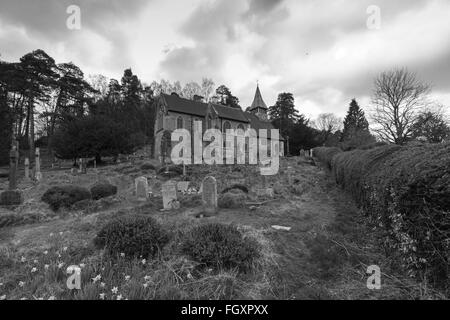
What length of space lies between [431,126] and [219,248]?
1172 inches

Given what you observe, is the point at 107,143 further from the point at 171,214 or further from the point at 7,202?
the point at 171,214

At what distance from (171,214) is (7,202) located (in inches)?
283

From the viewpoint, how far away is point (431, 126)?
23891mm

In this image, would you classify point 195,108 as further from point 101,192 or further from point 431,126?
point 431,126

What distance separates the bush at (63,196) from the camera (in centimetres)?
902

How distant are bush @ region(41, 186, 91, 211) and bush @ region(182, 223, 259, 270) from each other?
7386mm

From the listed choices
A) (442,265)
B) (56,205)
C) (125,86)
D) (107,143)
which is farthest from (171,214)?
(125,86)

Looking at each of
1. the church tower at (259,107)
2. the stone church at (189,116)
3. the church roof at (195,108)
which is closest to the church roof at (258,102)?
the church tower at (259,107)

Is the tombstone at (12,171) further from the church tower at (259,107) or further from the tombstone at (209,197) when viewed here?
the church tower at (259,107)

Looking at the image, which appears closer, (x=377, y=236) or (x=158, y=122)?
(x=377, y=236)

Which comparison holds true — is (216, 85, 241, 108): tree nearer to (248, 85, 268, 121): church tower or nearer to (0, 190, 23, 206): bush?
(248, 85, 268, 121): church tower

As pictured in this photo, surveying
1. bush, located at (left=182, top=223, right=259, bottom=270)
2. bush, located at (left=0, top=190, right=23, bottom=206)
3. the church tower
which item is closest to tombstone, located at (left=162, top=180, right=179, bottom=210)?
bush, located at (left=182, top=223, right=259, bottom=270)
